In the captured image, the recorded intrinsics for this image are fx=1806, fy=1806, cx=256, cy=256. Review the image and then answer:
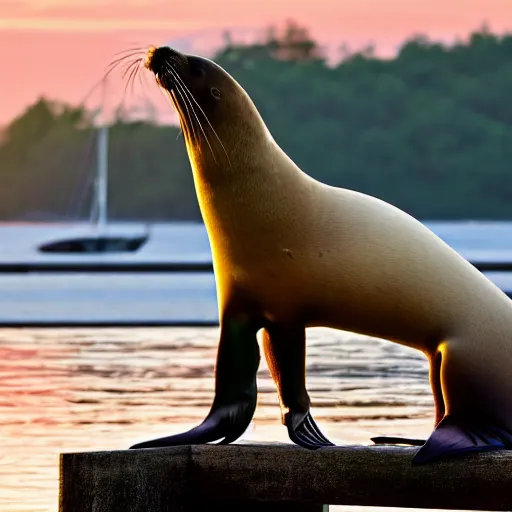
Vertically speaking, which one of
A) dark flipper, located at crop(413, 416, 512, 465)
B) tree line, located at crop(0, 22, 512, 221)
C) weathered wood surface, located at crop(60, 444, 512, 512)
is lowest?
weathered wood surface, located at crop(60, 444, 512, 512)

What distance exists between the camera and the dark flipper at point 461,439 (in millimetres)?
5547

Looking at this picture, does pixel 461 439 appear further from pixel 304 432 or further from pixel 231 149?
pixel 231 149

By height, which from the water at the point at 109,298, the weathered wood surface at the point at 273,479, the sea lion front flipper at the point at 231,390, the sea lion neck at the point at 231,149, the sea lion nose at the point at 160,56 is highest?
the water at the point at 109,298

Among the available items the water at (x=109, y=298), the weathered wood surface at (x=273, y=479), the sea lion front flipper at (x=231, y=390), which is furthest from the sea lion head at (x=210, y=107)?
the water at (x=109, y=298)

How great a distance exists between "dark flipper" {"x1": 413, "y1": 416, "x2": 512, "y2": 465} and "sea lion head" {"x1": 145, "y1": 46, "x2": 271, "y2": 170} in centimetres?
106

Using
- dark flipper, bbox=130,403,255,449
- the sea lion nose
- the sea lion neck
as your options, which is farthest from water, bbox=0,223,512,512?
the sea lion nose

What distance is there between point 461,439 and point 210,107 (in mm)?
1303

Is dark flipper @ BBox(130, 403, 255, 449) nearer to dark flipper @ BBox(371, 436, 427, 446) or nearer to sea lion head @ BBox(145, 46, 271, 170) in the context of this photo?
dark flipper @ BBox(371, 436, 427, 446)

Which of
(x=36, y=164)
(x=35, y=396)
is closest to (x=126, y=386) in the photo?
(x=35, y=396)

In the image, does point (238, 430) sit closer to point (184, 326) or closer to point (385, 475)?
point (385, 475)

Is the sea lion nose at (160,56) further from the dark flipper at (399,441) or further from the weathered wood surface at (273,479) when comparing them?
the dark flipper at (399,441)

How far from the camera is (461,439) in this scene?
5.56 meters

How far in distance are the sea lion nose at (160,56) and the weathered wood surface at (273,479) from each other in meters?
1.21

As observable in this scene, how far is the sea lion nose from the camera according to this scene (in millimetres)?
5711
